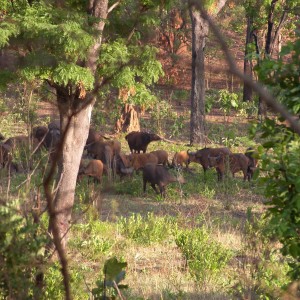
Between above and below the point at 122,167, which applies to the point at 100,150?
above

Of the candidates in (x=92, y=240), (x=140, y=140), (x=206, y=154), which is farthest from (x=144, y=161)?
(x=92, y=240)

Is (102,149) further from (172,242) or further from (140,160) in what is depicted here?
(172,242)

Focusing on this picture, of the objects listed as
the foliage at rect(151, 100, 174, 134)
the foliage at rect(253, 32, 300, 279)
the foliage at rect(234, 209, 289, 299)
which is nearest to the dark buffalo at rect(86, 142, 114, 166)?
the foliage at rect(151, 100, 174, 134)

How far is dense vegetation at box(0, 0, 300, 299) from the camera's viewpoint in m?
3.50

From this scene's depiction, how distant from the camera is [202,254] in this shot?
27.1 feet

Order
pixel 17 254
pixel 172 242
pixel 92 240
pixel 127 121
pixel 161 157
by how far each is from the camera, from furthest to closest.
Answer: pixel 127 121
pixel 161 157
pixel 172 242
pixel 92 240
pixel 17 254

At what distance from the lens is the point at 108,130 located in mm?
24109

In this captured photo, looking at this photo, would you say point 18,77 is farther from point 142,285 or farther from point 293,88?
point 293,88

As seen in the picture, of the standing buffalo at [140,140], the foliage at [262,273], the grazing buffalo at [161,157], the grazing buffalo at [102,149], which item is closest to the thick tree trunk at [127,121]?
the standing buffalo at [140,140]

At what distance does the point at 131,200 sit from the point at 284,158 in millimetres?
10126

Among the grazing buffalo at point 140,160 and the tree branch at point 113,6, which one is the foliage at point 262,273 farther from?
the grazing buffalo at point 140,160

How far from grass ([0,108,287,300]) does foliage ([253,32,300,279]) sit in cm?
41

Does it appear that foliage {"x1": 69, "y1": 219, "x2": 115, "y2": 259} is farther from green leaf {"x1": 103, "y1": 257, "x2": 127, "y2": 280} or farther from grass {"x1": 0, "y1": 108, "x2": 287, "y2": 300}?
green leaf {"x1": 103, "y1": 257, "x2": 127, "y2": 280}

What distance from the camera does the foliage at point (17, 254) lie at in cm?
349
